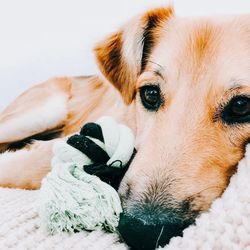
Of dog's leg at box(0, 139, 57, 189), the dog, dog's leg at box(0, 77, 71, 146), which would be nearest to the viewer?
the dog

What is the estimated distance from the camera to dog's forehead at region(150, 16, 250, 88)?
58.0 inches

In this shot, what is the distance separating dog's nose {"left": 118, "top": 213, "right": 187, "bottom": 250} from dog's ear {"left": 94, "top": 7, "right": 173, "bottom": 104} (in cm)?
90

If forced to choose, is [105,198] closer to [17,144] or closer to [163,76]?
[163,76]

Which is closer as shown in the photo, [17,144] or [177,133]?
[177,133]

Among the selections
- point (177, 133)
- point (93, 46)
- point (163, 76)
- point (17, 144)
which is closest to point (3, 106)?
point (17, 144)

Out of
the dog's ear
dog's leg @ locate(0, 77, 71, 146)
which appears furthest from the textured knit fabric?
dog's leg @ locate(0, 77, 71, 146)

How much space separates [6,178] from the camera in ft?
6.28

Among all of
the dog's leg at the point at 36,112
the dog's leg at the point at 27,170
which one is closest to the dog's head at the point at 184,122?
the dog's leg at the point at 27,170

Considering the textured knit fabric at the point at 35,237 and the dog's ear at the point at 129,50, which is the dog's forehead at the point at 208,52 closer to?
the dog's ear at the point at 129,50

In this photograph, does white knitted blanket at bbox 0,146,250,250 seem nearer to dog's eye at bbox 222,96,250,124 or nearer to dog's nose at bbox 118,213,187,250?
dog's nose at bbox 118,213,187,250

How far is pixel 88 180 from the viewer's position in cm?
126

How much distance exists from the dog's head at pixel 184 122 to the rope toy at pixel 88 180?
6 centimetres

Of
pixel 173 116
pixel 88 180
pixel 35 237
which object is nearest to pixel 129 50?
pixel 173 116

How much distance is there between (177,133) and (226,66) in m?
0.32
